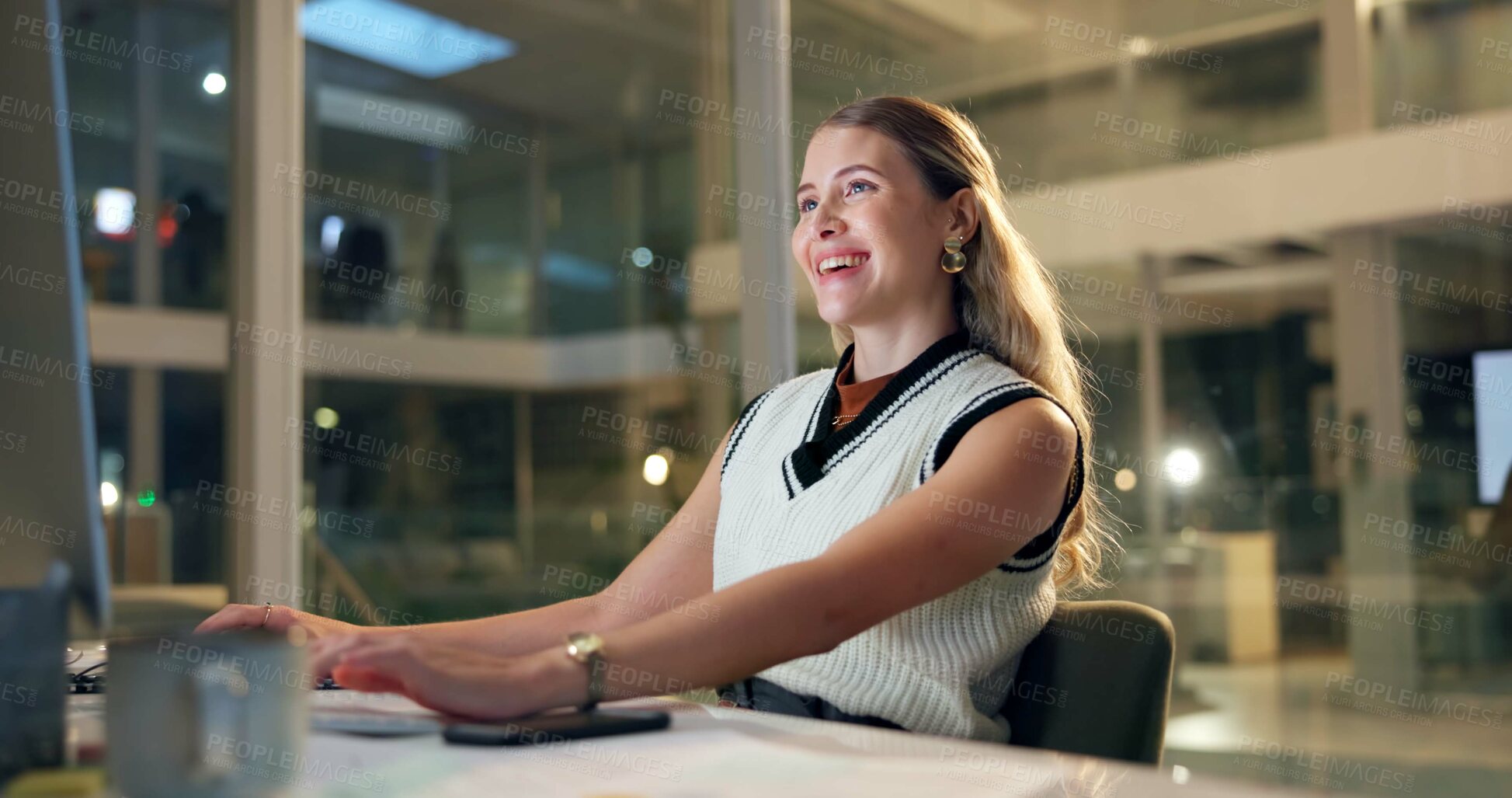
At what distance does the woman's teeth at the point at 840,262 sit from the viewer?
1.73m

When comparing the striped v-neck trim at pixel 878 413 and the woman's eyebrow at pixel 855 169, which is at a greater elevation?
the woman's eyebrow at pixel 855 169

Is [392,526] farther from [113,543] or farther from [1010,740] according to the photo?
[1010,740]

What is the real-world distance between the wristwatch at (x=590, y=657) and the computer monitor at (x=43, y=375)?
1.23ft

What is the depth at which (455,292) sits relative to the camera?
3.65m

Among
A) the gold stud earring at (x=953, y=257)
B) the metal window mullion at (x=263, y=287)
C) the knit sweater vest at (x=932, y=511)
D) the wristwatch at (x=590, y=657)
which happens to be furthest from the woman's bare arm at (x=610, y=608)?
the metal window mullion at (x=263, y=287)

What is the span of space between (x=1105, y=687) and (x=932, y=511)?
0.96 feet

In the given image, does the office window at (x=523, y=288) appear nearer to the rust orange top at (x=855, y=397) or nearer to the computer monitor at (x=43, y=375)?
the computer monitor at (x=43, y=375)

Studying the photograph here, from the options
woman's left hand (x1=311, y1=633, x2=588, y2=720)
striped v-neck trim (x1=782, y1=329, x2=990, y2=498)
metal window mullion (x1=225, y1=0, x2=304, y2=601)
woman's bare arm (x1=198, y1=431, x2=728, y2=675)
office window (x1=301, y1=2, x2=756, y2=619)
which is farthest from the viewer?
office window (x1=301, y1=2, x2=756, y2=619)

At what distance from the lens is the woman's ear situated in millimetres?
1738

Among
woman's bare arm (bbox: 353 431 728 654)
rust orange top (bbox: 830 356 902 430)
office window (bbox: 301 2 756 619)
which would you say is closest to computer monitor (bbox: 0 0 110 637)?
woman's bare arm (bbox: 353 431 728 654)

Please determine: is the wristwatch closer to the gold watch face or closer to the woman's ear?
the gold watch face

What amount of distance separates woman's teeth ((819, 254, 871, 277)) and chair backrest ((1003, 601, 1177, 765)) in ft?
1.92

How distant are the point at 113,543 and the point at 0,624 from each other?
293 cm

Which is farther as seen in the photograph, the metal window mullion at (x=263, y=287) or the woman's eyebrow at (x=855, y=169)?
the metal window mullion at (x=263, y=287)
